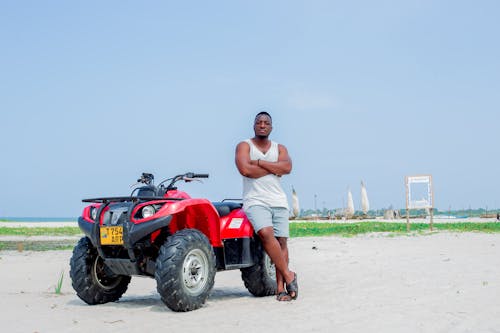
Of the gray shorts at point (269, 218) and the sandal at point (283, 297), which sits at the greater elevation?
the gray shorts at point (269, 218)

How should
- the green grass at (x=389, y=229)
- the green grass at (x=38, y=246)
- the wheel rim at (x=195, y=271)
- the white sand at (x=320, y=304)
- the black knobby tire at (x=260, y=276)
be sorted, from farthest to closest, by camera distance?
the green grass at (x=389, y=229)
the green grass at (x=38, y=246)
the black knobby tire at (x=260, y=276)
the wheel rim at (x=195, y=271)
the white sand at (x=320, y=304)

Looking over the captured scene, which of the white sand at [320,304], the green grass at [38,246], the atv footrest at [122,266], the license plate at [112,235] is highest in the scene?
the license plate at [112,235]

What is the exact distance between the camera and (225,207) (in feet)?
23.5

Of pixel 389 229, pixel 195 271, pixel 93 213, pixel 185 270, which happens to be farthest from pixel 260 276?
pixel 389 229

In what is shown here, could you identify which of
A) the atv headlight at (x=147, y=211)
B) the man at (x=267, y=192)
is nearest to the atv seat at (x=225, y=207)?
the man at (x=267, y=192)

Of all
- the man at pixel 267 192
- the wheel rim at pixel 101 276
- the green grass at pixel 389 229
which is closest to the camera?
the man at pixel 267 192

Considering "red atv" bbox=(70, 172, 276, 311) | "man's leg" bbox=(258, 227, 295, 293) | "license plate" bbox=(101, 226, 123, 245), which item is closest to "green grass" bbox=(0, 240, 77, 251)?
"red atv" bbox=(70, 172, 276, 311)

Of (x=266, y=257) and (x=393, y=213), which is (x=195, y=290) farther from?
(x=393, y=213)

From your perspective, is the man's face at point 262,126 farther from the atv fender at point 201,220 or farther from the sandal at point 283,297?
the sandal at point 283,297

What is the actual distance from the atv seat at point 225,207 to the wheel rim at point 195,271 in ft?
2.65

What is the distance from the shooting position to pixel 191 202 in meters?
6.48

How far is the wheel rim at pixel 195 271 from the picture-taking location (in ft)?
20.4

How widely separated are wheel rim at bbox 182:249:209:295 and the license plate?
756 mm

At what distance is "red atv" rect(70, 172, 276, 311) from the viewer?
6133 mm
